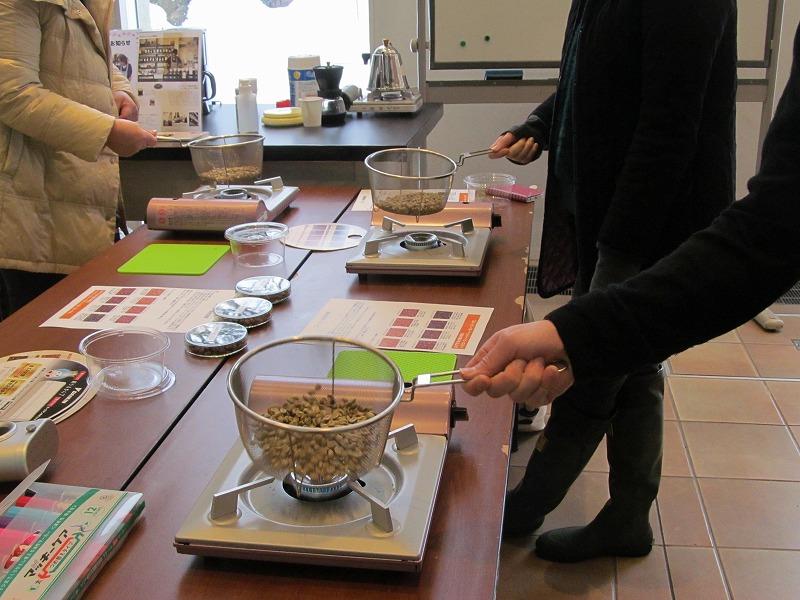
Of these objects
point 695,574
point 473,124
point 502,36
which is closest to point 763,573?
point 695,574

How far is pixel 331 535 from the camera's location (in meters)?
0.86

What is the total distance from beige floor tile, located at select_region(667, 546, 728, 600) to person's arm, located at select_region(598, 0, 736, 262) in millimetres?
882

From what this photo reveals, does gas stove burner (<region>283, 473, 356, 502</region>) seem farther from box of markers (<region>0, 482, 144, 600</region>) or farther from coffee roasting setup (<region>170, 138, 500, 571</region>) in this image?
box of markers (<region>0, 482, 144, 600</region>)

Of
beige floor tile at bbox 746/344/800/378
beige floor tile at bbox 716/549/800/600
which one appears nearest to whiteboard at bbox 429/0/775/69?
beige floor tile at bbox 746/344/800/378

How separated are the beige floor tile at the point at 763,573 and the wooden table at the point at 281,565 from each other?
105 centimetres

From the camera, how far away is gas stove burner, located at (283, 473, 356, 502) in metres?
0.92

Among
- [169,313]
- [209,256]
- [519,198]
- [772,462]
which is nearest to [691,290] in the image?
[169,313]

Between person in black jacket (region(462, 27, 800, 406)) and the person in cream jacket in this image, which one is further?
the person in cream jacket

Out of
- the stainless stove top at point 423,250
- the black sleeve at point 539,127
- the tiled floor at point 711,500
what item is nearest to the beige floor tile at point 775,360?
the tiled floor at point 711,500

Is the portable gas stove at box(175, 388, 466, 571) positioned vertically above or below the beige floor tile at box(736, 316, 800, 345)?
above

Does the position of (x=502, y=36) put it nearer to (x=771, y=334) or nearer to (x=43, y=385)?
(x=771, y=334)

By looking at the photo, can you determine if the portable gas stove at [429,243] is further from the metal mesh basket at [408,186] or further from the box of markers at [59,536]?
the box of markers at [59,536]

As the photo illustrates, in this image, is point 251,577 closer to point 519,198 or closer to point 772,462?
point 519,198

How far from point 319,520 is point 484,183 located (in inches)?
63.2
